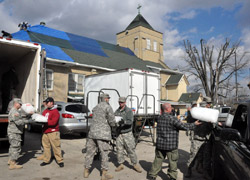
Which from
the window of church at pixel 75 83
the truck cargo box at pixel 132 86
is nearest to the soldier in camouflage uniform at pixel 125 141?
the truck cargo box at pixel 132 86

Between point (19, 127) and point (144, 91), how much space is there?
5.79 m

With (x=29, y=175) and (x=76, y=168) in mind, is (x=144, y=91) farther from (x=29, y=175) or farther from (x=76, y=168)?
(x=29, y=175)

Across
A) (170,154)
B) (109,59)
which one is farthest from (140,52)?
(170,154)

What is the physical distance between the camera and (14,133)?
5.34 metres

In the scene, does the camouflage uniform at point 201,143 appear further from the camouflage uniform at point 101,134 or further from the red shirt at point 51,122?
the red shirt at point 51,122

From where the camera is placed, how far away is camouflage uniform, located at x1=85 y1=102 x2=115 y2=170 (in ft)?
15.4

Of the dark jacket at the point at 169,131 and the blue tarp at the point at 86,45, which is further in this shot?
the blue tarp at the point at 86,45

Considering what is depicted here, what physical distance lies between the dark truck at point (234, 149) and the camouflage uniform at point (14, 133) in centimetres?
450

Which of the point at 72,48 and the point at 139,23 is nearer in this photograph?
the point at 72,48

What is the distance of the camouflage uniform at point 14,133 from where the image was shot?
207 inches

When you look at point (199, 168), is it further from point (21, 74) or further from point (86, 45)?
point (86, 45)

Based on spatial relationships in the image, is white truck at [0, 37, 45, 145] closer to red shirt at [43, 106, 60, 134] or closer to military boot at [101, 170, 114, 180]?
red shirt at [43, 106, 60, 134]

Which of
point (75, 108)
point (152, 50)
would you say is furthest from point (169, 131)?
point (152, 50)

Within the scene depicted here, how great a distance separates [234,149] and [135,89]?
6549 mm
